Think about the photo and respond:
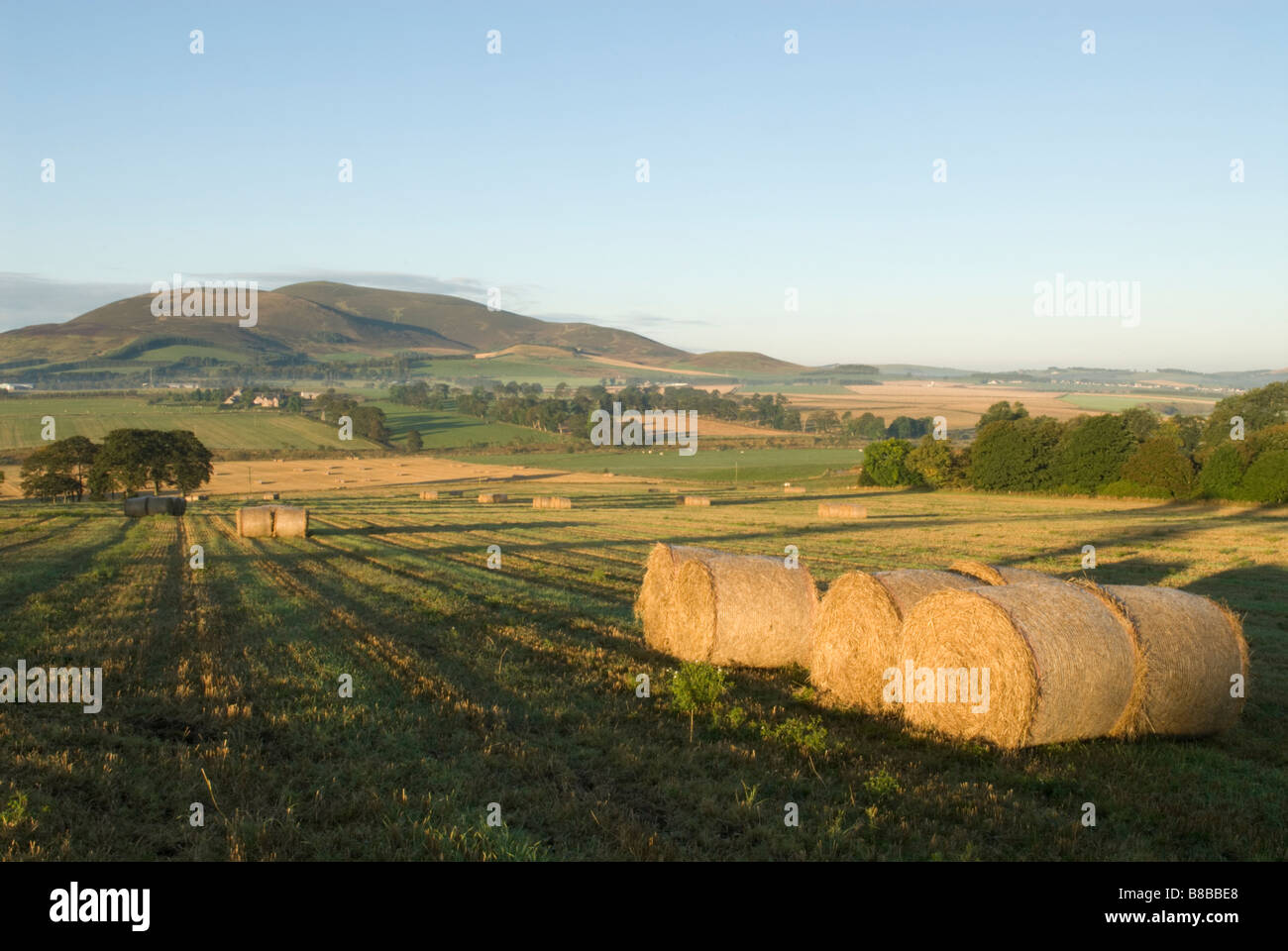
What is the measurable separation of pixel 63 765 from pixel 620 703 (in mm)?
5376

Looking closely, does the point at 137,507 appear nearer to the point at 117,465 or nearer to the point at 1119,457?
the point at 117,465

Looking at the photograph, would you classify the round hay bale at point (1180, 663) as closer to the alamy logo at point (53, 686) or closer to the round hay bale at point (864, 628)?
the round hay bale at point (864, 628)

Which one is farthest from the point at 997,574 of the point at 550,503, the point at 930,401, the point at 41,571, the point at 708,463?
the point at 930,401

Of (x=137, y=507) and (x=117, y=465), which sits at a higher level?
(x=117, y=465)

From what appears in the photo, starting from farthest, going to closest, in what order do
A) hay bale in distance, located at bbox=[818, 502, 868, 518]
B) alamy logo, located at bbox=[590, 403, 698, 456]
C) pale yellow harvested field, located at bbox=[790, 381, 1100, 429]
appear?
pale yellow harvested field, located at bbox=[790, 381, 1100, 429]
alamy logo, located at bbox=[590, 403, 698, 456]
hay bale in distance, located at bbox=[818, 502, 868, 518]

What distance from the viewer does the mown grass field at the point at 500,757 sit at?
20.6 ft

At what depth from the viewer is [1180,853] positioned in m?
6.27

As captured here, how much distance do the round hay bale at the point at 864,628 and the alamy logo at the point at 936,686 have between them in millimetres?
175

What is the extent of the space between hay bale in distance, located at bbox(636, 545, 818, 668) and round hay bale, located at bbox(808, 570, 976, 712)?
1.13 meters

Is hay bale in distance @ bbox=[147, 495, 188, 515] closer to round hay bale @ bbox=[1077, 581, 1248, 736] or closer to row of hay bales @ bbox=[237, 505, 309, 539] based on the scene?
row of hay bales @ bbox=[237, 505, 309, 539]

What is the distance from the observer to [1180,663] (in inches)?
354

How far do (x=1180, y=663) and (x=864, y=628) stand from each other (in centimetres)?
333

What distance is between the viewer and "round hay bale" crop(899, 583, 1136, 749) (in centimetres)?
854
